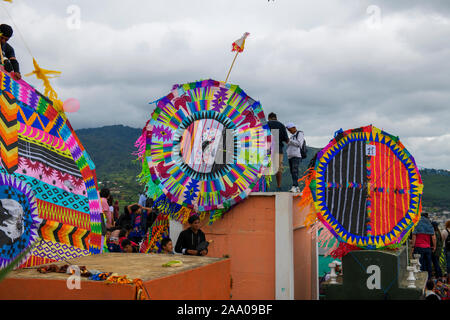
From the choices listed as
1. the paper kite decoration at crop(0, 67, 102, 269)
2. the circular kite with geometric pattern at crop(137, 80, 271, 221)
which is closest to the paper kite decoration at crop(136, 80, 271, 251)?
the circular kite with geometric pattern at crop(137, 80, 271, 221)

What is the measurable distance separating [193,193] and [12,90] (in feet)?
13.1

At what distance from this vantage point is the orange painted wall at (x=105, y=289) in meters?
3.41

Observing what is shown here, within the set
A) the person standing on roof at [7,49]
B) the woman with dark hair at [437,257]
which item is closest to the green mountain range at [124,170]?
the woman with dark hair at [437,257]

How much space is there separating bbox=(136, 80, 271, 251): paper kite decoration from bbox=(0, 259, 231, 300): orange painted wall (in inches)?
144

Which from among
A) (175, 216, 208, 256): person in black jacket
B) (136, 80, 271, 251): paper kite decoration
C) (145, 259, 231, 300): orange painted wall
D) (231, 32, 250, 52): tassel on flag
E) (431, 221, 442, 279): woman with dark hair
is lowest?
(431, 221, 442, 279): woman with dark hair

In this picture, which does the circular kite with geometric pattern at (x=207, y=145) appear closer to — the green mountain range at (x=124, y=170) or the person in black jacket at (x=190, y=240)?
the green mountain range at (x=124, y=170)

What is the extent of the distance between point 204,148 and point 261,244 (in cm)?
183

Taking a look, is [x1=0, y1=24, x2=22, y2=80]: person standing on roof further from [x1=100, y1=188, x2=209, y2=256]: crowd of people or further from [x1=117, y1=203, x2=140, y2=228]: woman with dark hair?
[x1=117, y1=203, x2=140, y2=228]: woman with dark hair

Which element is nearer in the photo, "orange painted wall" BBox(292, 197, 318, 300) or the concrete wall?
the concrete wall

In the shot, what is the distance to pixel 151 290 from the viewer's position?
3.54 m

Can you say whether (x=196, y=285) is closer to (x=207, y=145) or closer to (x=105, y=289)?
(x=105, y=289)

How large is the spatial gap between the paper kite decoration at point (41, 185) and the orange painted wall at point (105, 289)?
0.36m

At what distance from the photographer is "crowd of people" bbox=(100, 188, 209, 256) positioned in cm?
686

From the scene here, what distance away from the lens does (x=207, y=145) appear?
26.7 ft
